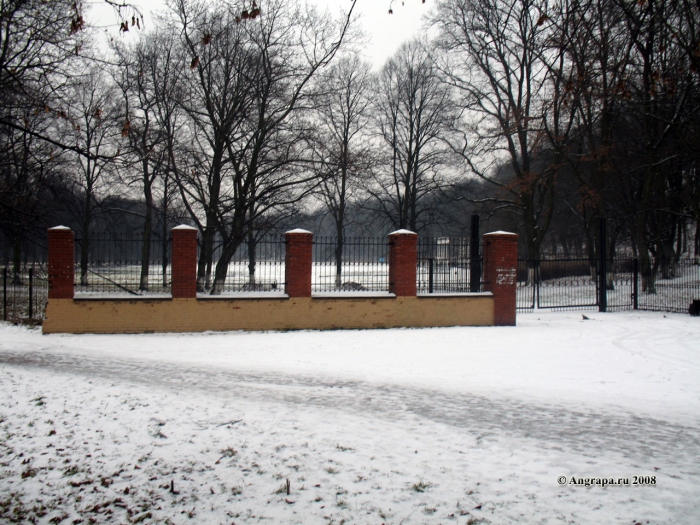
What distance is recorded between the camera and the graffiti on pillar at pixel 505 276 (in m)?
13.1

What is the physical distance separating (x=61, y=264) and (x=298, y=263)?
17.3ft

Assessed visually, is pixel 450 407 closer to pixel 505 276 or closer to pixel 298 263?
pixel 298 263

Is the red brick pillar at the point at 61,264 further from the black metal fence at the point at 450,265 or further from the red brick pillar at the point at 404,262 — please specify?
the black metal fence at the point at 450,265

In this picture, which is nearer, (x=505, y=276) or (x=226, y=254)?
(x=505, y=276)

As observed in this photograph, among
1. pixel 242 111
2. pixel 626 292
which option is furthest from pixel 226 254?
pixel 626 292

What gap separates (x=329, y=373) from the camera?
8.07m

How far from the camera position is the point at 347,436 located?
5043 mm

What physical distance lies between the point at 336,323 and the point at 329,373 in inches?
175

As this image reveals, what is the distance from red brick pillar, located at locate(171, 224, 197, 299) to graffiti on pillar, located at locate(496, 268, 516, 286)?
24.7 ft

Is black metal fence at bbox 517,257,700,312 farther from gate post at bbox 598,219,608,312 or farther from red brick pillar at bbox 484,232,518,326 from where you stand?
red brick pillar at bbox 484,232,518,326

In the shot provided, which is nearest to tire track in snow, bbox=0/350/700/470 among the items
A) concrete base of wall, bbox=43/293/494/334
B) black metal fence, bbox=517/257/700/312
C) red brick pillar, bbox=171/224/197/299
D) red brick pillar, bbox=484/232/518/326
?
concrete base of wall, bbox=43/293/494/334

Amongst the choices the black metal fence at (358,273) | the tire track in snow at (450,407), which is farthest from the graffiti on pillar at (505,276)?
the tire track in snow at (450,407)

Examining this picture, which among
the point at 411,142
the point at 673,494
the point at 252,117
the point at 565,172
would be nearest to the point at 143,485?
the point at 673,494

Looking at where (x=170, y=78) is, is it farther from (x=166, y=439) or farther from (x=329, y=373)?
(x=166, y=439)
